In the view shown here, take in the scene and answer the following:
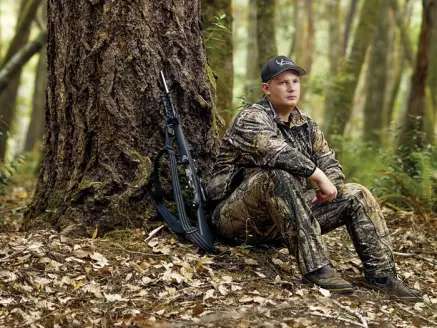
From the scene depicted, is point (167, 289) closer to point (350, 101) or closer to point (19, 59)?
point (19, 59)

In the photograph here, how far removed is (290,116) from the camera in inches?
221

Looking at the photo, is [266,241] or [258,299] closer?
[258,299]

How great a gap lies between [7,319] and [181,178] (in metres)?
2.16

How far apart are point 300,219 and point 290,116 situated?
3.42 ft

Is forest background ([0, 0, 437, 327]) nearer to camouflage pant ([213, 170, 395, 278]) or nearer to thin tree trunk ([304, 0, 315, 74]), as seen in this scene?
camouflage pant ([213, 170, 395, 278])

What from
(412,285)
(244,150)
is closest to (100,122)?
(244,150)

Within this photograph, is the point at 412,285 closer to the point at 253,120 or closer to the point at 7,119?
the point at 253,120

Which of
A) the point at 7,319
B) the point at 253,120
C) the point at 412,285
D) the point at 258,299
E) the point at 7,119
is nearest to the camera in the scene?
the point at 7,319

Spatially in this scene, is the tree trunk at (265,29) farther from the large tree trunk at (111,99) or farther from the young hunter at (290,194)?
the young hunter at (290,194)

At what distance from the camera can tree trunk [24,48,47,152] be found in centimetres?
1845

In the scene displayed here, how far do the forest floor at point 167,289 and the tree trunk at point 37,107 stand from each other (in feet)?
44.0

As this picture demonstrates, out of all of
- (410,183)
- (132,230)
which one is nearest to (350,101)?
(410,183)

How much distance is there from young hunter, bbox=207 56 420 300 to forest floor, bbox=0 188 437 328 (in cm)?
20

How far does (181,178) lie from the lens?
585 centimetres
